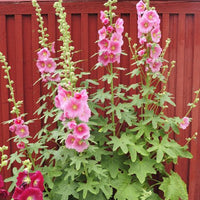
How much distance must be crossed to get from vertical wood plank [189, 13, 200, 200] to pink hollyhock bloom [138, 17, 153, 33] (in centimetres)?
89

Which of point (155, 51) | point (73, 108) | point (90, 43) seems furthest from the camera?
point (90, 43)

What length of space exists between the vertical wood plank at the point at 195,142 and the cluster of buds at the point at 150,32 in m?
0.78

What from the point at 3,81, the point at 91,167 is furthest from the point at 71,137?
the point at 3,81

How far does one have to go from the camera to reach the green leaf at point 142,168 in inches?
118

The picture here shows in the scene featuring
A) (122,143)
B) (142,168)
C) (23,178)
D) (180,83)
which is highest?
(180,83)

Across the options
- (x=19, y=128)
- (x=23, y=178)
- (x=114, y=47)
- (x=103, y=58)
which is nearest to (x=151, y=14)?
(x=114, y=47)

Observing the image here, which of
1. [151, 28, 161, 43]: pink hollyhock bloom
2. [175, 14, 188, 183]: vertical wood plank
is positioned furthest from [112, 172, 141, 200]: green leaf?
[151, 28, 161, 43]: pink hollyhock bloom

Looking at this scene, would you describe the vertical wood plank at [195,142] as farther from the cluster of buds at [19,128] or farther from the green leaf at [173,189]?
the cluster of buds at [19,128]

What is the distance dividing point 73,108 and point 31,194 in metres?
0.83

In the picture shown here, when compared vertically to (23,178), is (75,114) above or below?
above

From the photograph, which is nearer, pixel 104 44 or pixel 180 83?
pixel 104 44

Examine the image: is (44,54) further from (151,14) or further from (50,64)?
(151,14)

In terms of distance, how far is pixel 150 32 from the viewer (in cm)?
300

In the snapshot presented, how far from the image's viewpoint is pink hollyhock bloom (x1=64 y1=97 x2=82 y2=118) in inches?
93.7
